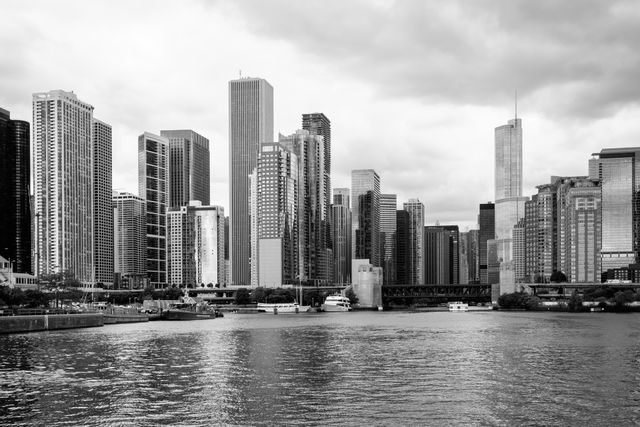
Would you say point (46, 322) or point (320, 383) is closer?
point (320, 383)

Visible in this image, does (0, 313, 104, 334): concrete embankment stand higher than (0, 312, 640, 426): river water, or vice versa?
(0, 312, 640, 426): river water

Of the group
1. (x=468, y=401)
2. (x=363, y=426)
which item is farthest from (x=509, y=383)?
(x=363, y=426)

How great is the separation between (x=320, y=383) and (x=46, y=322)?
104258mm

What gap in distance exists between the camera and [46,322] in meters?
153

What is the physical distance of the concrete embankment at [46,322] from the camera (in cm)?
14185

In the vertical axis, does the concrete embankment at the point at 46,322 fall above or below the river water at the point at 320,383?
below

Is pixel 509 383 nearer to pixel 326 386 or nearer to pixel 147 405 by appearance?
pixel 326 386

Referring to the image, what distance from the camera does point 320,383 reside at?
68188mm

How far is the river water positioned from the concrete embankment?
28385mm

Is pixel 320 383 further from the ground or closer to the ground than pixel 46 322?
further from the ground

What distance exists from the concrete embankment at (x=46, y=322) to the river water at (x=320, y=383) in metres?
28.4

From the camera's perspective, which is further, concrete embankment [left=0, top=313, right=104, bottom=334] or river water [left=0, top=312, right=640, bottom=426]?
concrete embankment [left=0, top=313, right=104, bottom=334]

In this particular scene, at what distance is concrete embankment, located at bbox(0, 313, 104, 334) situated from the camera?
465 feet

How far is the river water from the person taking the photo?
52.2m
